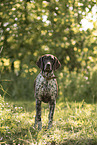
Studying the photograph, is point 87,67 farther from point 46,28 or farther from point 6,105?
point 6,105

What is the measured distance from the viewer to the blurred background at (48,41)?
9.19 meters

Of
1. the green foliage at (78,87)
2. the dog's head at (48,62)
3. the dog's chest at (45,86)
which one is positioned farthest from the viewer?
the green foliage at (78,87)

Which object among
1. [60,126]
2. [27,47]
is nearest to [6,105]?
[60,126]

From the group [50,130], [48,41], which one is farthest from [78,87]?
[50,130]

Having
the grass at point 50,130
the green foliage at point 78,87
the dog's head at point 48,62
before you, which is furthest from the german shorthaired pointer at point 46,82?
the green foliage at point 78,87

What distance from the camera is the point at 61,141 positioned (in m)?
4.33

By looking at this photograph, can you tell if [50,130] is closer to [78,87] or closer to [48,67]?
[48,67]

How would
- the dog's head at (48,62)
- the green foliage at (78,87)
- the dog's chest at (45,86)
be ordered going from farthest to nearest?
the green foliage at (78,87) → the dog's chest at (45,86) → the dog's head at (48,62)

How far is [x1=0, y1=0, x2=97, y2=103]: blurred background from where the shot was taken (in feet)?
30.1

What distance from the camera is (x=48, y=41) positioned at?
31.6 feet

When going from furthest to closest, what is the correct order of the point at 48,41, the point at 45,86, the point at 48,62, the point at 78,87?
1. the point at 48,41
2. the point at 78,87
3. the point at 45,86
4. the point at 48,62

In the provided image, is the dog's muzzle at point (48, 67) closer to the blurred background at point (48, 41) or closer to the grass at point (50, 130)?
the grass at point (50, 130)

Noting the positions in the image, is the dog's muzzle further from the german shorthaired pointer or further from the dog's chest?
the dog's chest

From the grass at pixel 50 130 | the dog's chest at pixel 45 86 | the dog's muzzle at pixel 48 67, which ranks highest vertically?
the dog's muzzle at pixel 48 67
